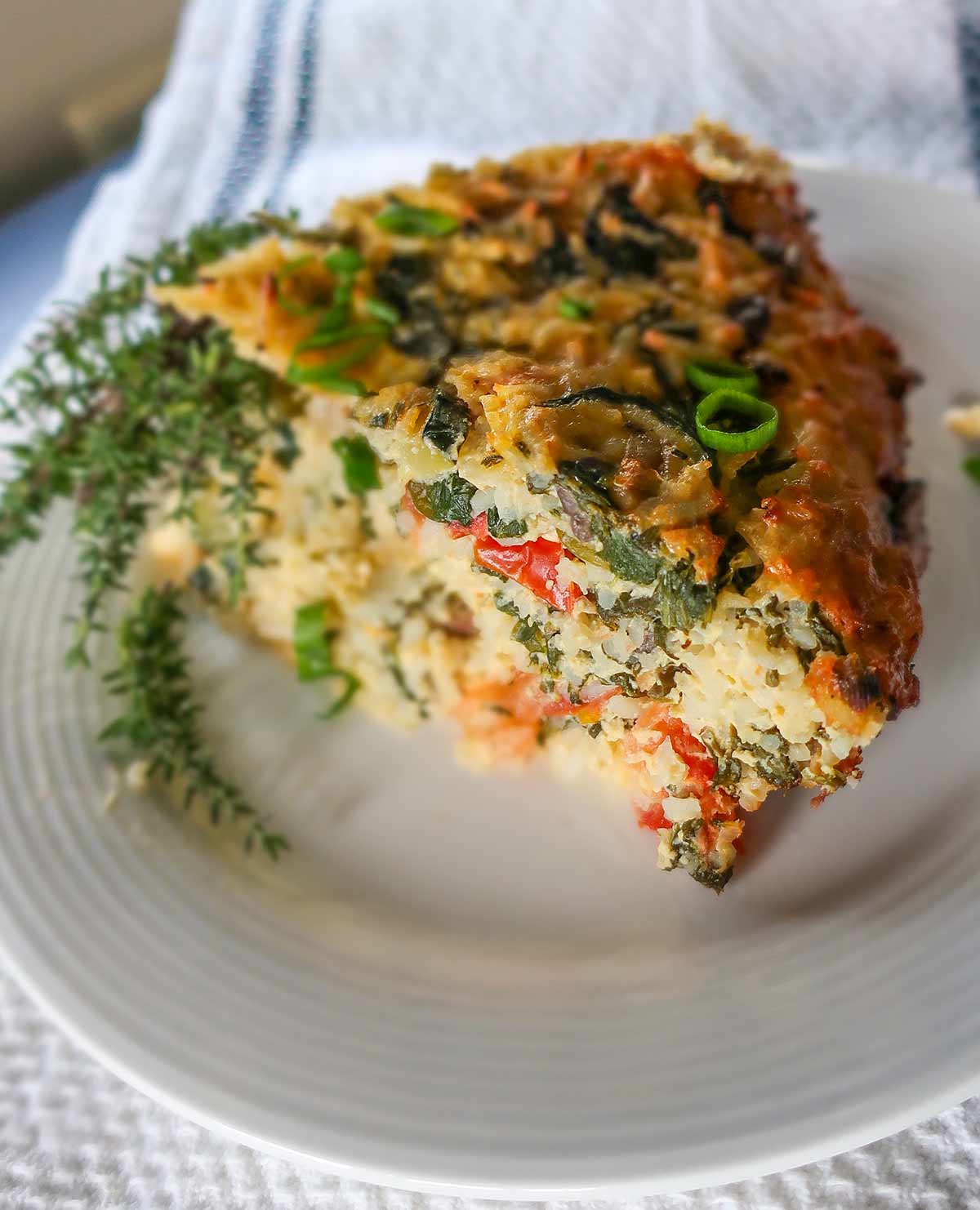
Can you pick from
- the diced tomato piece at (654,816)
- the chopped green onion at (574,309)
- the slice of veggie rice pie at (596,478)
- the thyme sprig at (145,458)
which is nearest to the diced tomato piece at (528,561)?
the slice of veggie rice pie at (596,478)

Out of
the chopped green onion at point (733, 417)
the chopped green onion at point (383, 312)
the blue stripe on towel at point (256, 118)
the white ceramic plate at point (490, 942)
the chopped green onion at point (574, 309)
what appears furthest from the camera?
the blue stripe on towel at point (256, 118)

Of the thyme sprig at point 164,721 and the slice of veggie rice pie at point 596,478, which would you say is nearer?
the slice of veggie rice pie at point 596,478

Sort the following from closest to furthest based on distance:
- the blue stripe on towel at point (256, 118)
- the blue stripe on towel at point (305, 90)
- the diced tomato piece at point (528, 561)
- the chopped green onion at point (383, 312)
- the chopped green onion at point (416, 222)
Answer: the diced tomato piece at point (528, 561) → the chopped green onion at point (383, 312) → the chopped green onion at point (416, 222) → the blue stripe on towel at point (256, 118) → the blue stripe on towel at point (305, 90)

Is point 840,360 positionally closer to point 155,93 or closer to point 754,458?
point 754,458

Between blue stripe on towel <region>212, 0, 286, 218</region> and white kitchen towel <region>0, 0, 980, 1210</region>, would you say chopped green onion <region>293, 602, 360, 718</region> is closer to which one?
Answer: white kitchen towel <region>0, 0, 980, 1210</region>

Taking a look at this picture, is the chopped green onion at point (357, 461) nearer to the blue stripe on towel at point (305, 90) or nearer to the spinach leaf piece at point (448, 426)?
the spinach leaf piece at point (448, 426)

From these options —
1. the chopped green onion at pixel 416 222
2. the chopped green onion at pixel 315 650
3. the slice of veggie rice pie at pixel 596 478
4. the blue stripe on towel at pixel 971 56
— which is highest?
the chopped green onion at pixel 416 222

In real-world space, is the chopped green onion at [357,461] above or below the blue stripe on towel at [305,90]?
below
